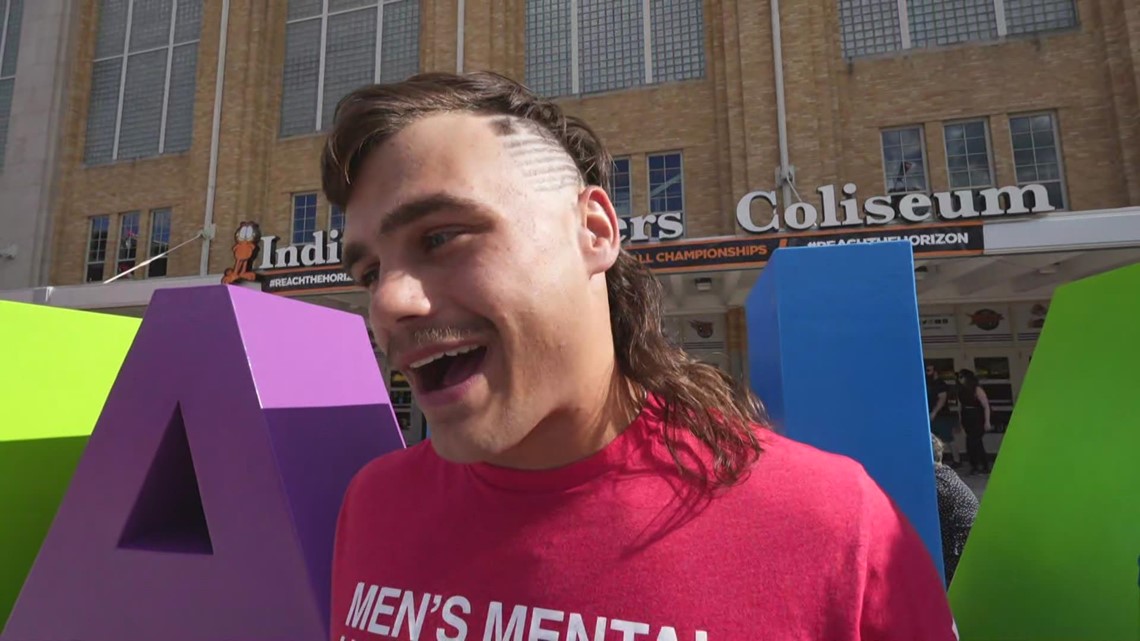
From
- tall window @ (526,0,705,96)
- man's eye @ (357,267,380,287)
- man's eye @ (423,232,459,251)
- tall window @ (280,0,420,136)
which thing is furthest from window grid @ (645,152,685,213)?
man's eye @ (423,232,459,251)

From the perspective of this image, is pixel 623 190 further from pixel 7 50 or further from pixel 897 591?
pixel 7 50

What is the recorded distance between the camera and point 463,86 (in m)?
1.13

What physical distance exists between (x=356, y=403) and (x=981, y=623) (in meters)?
2.23

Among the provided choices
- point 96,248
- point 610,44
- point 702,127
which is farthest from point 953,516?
point 96,248

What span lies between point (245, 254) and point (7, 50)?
13.5m

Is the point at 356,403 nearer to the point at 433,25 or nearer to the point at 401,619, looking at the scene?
the point at 401,619

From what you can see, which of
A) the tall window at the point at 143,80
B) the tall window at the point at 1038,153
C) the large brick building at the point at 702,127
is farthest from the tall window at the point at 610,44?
the tall window at the point at 143,80

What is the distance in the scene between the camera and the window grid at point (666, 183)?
41.9 ft

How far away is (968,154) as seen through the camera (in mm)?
11531

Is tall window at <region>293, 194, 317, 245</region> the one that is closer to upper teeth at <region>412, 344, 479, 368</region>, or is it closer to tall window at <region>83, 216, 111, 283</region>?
tall window at <region>83, 216, 111, 283</region>

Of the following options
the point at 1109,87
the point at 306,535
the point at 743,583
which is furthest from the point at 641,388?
the point at 1109,87

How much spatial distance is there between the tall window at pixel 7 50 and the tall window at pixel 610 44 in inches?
628

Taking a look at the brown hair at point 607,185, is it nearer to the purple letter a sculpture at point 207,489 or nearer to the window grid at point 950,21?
the purple letter a sculpture at point 207,489

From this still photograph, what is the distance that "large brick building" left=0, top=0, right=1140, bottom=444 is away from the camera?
35.2 ft
